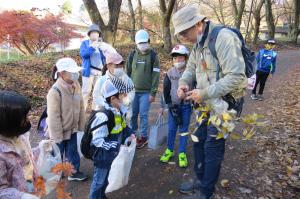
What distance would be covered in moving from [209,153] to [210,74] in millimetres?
845

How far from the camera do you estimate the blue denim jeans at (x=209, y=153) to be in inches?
129

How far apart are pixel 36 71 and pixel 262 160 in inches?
316

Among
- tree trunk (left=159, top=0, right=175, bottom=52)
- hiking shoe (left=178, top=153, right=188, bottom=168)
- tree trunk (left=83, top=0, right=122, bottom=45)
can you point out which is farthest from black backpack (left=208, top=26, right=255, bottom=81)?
tree trunk (left=159, top=0, right=175, bottom=52)

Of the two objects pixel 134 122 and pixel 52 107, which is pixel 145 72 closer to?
pixel 134 122

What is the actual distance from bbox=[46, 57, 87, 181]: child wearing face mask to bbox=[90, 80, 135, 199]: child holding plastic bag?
29.2 inches

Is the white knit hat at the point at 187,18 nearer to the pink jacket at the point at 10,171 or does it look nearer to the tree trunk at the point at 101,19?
the pink jacket at the point at 10,171

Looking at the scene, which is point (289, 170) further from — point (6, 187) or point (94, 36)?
point (94, 36)

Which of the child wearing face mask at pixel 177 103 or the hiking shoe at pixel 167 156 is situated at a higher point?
the child wearing face mask at pixel 177 103

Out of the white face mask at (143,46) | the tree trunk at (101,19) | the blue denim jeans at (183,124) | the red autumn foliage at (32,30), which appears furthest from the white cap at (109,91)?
the red autumn foliage at (32,30)

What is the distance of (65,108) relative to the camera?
4.05m

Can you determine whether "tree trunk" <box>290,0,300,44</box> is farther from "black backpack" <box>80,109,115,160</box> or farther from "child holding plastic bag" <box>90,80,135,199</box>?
"black backpack" <box>80,109,115,160</box>

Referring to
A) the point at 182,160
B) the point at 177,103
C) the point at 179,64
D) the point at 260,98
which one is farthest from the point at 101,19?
the point at 182,160

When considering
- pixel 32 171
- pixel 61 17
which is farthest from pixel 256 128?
pixel 61 17

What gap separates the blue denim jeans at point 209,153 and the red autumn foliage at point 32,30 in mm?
16477
